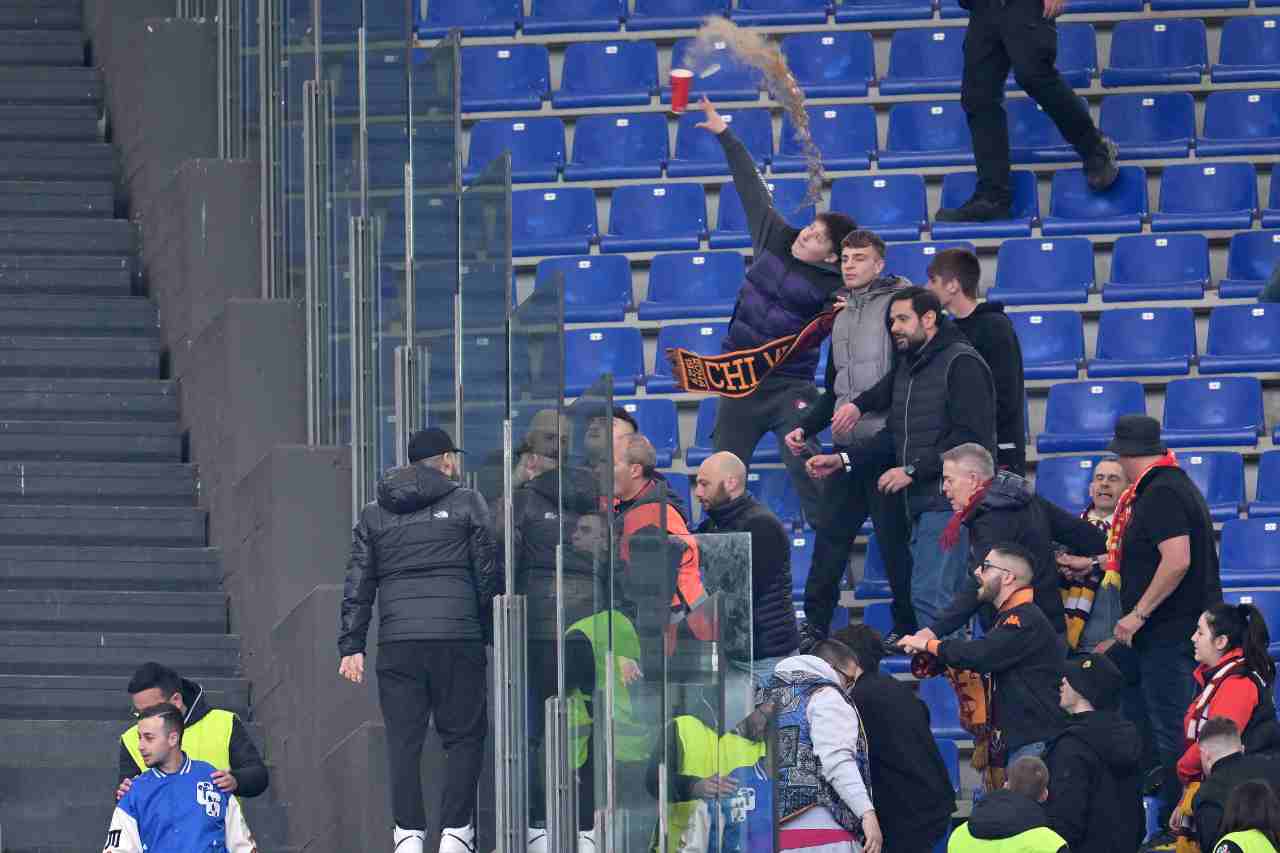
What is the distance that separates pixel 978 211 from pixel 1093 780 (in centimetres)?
519

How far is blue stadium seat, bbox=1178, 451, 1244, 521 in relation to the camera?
11867 mm

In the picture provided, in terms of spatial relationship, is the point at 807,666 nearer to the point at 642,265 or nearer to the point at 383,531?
the point at 383,531

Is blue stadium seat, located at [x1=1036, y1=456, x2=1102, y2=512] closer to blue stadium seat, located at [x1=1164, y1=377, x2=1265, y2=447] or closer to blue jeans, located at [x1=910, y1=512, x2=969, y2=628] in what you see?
blue stadium seat, located at [x1=1164, y1=377, x2=1265, y2=447]

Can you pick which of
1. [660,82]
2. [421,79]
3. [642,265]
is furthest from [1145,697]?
[660,82]

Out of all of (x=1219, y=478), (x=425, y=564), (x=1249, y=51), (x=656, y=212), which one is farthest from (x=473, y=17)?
(x=425, y=564)

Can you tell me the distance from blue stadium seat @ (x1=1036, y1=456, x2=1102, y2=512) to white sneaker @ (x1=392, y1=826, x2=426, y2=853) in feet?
12.4

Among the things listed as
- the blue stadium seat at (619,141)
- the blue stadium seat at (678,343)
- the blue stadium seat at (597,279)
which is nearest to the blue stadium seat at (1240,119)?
the blue stadium seat at (619,141)

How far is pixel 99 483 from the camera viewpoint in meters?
12.1

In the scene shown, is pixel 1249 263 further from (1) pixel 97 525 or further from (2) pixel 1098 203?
(1) pixel 97 525

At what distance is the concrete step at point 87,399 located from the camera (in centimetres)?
1238

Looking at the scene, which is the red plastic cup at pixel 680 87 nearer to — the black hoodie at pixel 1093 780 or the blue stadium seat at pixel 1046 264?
the blue stadium seat at pixel 1046 264

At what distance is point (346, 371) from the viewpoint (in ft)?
36.4

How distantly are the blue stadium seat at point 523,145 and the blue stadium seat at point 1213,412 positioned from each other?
12.5 feet

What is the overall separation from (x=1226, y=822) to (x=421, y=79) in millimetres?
4573
